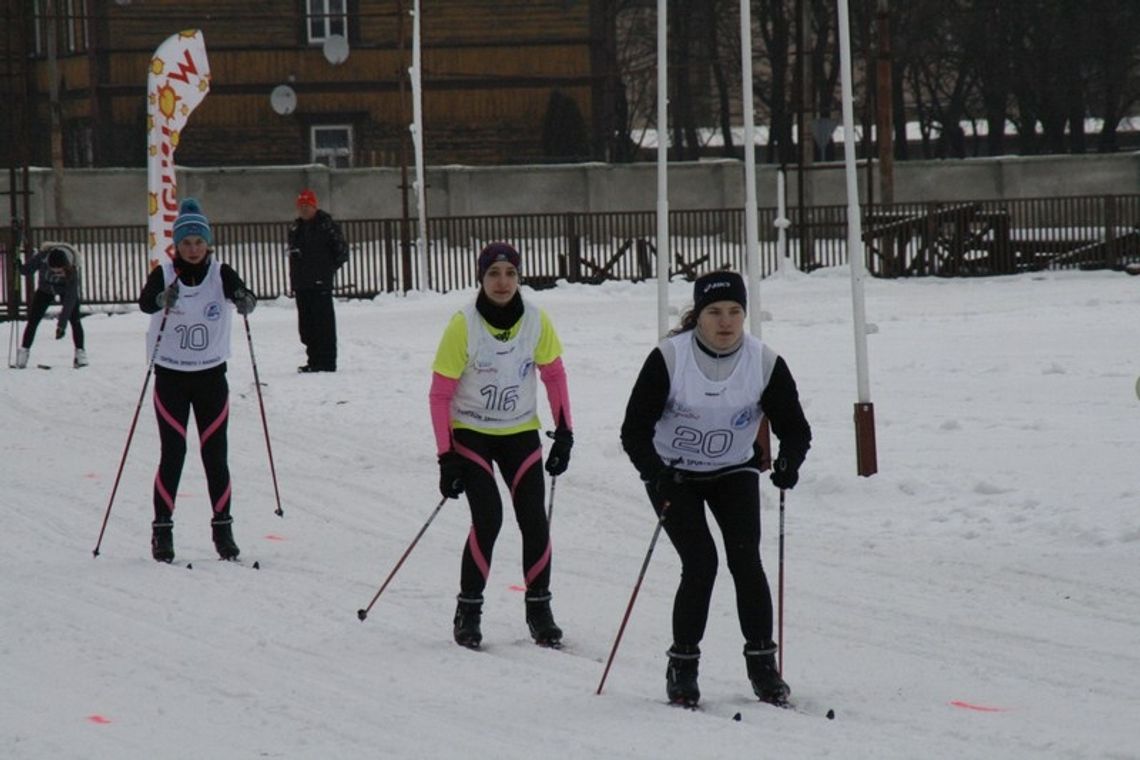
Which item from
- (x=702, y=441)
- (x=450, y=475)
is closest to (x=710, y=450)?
(x=702, y=441)

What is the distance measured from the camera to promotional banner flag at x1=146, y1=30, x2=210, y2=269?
21.7 m

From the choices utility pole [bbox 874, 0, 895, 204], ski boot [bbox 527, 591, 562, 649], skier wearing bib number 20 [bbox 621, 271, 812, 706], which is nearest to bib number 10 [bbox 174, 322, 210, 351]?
ski boot [bbox 527, 591, 562, 649]

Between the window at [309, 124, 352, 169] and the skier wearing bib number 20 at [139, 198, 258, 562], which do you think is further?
the window at [309, 124, 352, 169]

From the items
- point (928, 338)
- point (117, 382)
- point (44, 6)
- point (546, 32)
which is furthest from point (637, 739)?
point (44, 6)

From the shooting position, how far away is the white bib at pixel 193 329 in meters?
10.1

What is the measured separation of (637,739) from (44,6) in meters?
46.4

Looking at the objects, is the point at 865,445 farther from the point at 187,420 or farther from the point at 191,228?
the point at 191,228

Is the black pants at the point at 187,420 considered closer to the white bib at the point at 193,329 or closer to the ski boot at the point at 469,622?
the white bib at the point at 193,329

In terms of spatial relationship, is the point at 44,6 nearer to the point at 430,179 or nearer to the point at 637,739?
the point at 430,179

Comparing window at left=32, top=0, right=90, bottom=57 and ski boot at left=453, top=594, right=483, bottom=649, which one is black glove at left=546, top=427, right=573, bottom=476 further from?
window at left=32, top=0, right=90, bottom=57

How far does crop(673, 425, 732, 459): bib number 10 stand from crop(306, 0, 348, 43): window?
43.2 m

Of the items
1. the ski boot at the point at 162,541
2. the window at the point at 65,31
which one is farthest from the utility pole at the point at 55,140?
the ski boot at the point at 162,541

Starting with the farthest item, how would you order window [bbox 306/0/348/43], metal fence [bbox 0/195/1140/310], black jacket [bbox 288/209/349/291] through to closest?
1. window [bbox 306/0/348/43]
2. metal fence [bbox 0/195/1140/310]
3. black jacket [bbox 288/209/349/291]

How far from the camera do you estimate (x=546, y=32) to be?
48.7m
